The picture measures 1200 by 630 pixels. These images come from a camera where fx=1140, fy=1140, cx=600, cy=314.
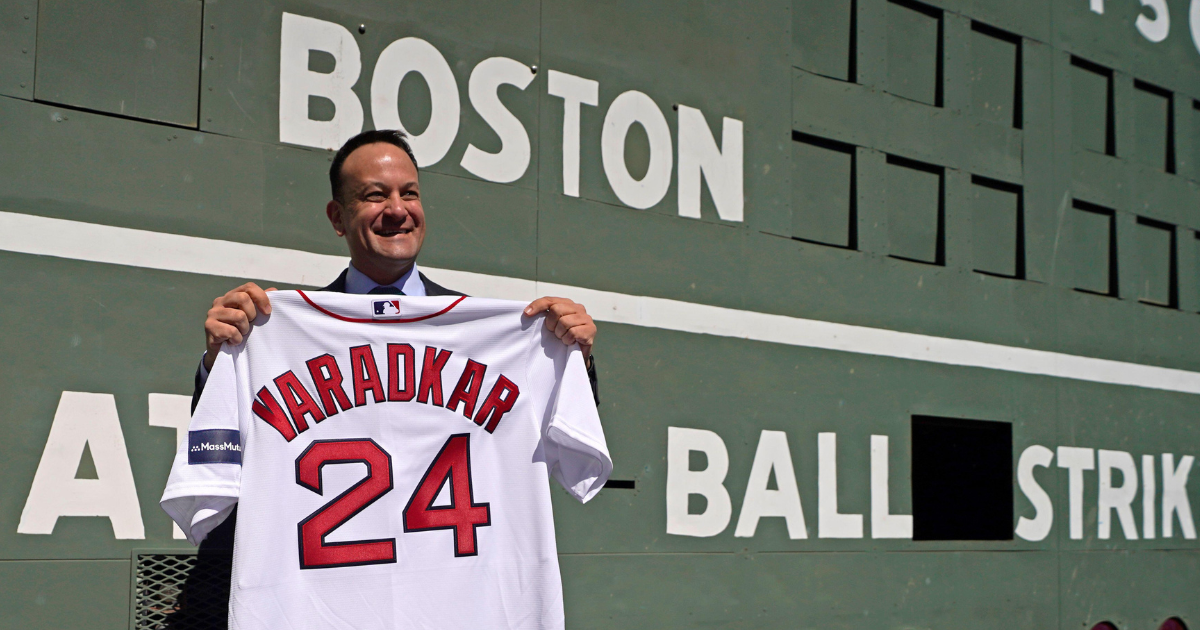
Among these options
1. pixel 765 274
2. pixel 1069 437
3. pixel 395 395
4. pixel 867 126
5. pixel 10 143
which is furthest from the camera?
pixel 1069 437

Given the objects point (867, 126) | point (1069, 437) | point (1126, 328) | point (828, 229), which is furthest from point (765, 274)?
point (1126, 328)

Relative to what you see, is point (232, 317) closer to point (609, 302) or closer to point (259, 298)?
point (259, 298)

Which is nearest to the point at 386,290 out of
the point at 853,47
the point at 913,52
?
the point at 853,47

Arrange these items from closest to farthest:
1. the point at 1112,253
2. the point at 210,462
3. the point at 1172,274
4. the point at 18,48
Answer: the point at 210,462 < the point at 18,48 < the point at 1112,253 < the point at 1172,274

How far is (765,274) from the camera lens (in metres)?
5.07

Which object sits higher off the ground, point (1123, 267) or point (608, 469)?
point (1123, 267)

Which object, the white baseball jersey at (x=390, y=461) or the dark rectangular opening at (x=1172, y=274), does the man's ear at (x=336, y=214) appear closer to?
the white baseball jersey at (x=390, y=461)

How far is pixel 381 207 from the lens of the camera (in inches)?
110

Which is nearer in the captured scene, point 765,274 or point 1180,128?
point 765,274

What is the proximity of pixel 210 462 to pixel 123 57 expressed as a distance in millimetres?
1634

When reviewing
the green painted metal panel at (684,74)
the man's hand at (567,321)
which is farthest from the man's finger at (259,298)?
the green painted metal panel at (684,74)

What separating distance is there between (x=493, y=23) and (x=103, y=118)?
5.00 ft

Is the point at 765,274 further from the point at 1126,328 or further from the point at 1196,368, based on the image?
the point at 1196,368

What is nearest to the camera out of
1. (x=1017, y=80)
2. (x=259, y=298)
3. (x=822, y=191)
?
(x=259, y=298)
